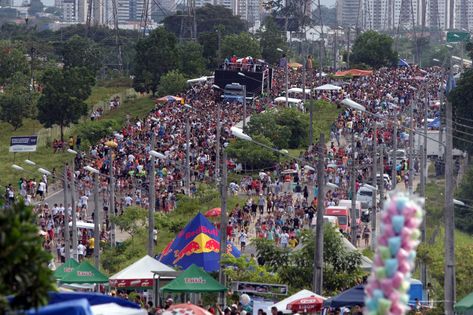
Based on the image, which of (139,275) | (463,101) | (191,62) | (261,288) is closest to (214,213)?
(139,275)

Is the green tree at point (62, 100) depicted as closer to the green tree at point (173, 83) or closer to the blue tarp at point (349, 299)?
the green tree at point (173, 83)

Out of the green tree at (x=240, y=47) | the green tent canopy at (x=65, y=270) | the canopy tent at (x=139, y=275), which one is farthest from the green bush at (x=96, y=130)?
the canopy tent at (x=139, y=275)

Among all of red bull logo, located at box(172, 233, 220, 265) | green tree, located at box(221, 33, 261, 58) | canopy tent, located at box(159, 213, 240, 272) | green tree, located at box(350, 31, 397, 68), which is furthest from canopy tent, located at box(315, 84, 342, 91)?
red bull logo, located at box(172, 233, 220, 265)

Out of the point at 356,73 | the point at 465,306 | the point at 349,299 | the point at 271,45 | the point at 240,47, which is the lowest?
the point at 356,73

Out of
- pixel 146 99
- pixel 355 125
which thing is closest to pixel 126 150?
pixel 355 125

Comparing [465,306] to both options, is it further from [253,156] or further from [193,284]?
[253,156]

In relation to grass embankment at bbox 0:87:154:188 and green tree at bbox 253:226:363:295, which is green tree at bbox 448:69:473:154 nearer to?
grass embankment at bbox 0:87:154:188

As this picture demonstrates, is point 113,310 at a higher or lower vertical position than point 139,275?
higher
